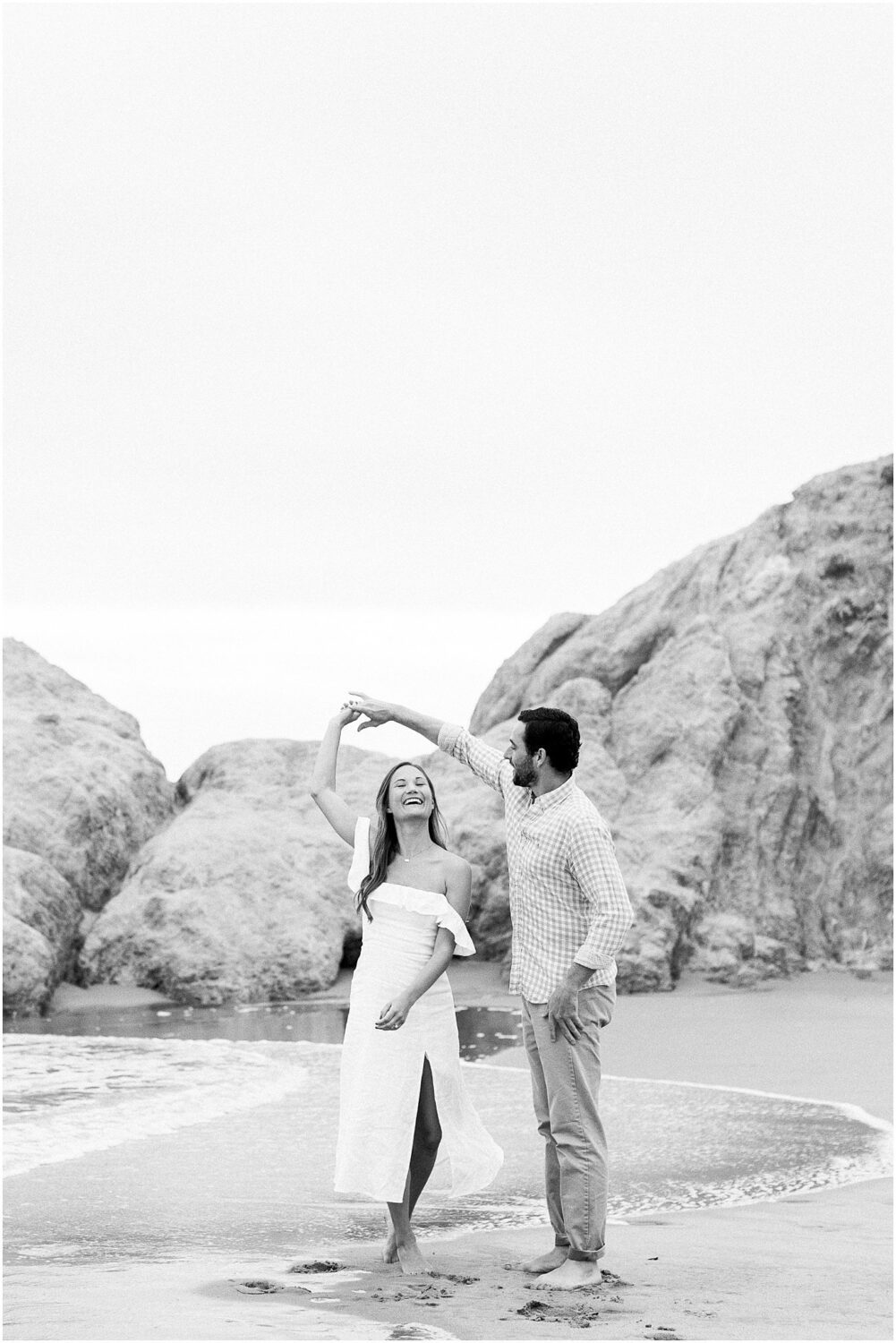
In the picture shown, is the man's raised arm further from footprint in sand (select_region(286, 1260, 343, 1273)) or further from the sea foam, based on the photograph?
the sea foam

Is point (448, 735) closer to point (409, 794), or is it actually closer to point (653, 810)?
point (409, 794)

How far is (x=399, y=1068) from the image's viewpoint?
4.85m

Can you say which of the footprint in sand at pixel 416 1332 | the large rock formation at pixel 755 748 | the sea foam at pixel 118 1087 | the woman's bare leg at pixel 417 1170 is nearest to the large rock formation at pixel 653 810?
the large rock formation at pixel 755 748

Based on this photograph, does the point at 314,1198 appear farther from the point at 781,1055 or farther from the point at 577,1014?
the point at 781,1055

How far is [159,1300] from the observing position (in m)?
4.32

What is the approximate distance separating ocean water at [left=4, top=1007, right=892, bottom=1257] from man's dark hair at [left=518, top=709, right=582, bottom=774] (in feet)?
5.68

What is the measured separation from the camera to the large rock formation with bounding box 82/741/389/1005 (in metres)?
13.3

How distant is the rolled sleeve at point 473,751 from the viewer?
5.28 meters

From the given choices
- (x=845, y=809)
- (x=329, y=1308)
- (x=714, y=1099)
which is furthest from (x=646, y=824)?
(x=329, y=1308)

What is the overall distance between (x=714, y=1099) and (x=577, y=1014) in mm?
4388

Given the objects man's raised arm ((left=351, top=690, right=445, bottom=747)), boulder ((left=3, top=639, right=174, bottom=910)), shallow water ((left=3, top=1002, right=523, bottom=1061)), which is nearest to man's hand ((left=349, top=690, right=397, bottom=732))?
man's raised arm ((left=351, top=690, right=445, bottom=747))

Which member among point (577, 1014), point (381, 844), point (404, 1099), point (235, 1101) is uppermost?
point (381, 844)

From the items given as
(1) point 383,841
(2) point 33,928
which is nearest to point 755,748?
(2) point 33,928

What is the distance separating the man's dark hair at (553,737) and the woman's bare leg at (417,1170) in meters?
1.11
